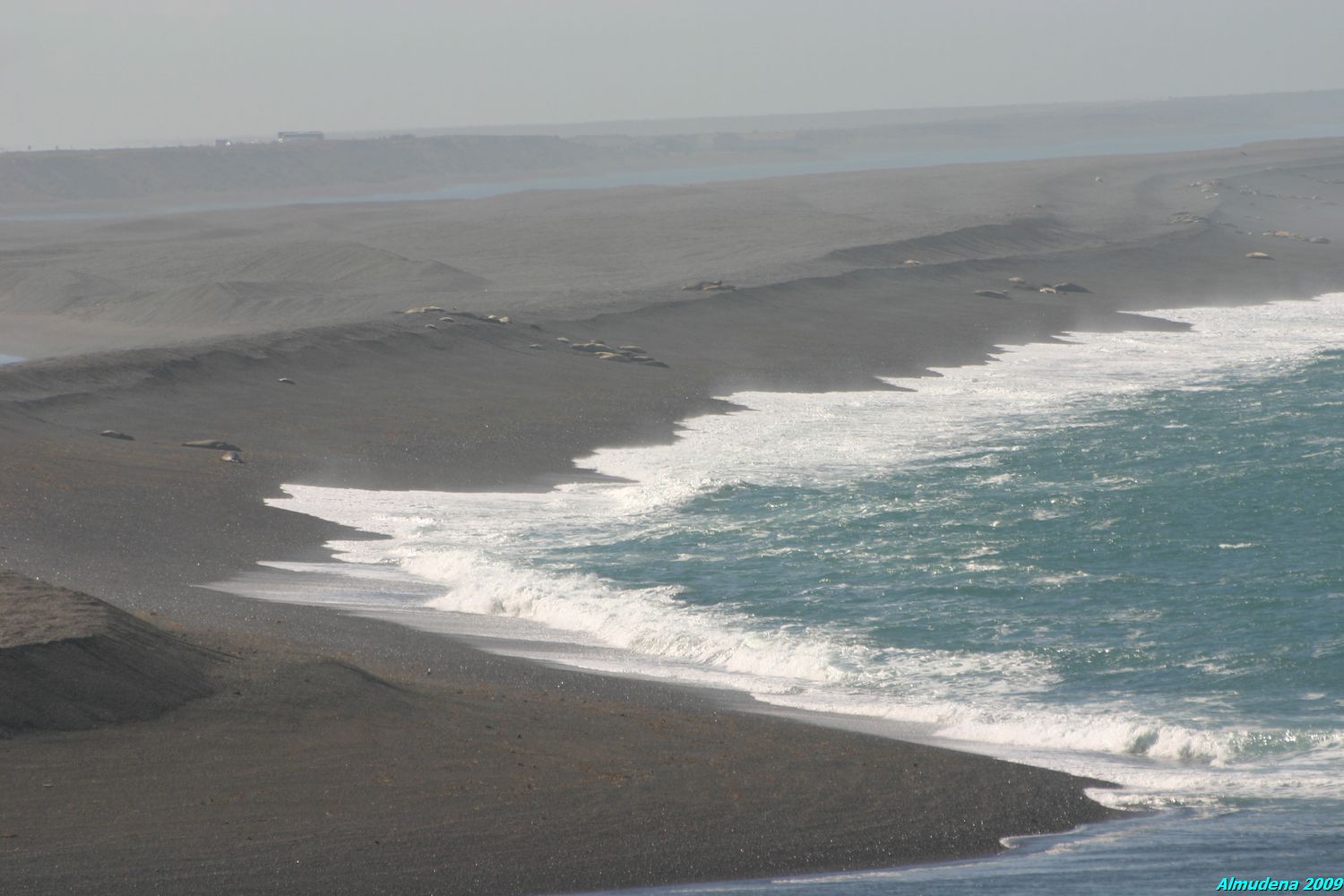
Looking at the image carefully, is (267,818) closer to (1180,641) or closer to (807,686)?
(807,686)

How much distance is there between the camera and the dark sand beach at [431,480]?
13.5 meters

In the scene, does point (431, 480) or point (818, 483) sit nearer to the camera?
point (818, 483)

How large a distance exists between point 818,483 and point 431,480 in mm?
8609

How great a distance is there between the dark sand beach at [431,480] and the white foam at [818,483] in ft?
5.13

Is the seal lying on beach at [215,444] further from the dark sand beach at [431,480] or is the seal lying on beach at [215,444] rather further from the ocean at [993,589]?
the ocean at [993,589]

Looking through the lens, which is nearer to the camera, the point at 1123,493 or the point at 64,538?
the point at 64,538

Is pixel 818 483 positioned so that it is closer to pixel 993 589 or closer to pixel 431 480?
pixel 431 480

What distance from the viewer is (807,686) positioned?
20.3 metres

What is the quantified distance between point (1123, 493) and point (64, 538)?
20133mm

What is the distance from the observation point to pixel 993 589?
2467 cm

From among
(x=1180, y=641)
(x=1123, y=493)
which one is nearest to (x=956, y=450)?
(x=1123, y=493)

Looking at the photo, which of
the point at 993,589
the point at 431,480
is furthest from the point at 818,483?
the point at 993,589

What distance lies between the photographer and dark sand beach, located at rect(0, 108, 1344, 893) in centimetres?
1354

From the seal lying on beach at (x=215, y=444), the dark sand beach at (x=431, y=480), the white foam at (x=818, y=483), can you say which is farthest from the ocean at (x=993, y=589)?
the seal lying on beach at (x=215, y=444)
